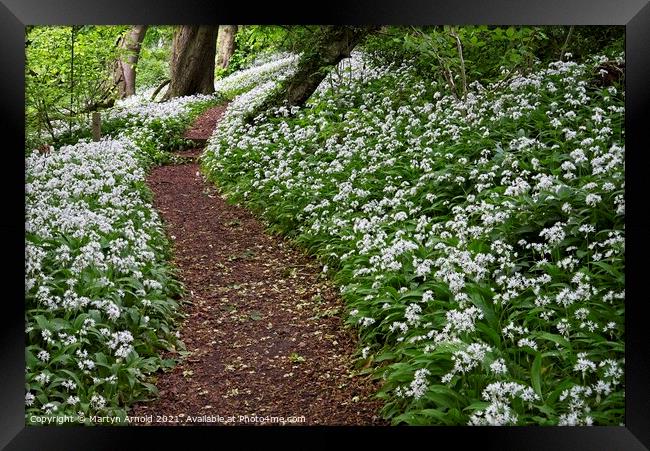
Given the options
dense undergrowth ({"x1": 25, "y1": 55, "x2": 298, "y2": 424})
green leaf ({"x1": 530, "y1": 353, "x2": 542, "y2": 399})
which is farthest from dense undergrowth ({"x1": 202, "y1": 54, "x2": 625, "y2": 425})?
dense undergrowth ({"x1": 25, "y1": 55, "x2": 298, "y2": 424})

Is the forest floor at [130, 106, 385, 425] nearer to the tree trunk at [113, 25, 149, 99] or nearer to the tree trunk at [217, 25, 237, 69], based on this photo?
the tree trunk at [113, 25, 149, 99]

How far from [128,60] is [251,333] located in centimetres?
255

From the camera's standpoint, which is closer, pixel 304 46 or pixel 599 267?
pixel 599 267

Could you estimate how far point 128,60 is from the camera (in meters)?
4.73

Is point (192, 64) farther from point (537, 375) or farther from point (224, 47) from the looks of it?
point (537, 375)

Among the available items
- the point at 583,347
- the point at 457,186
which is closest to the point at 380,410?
the point at 583,347

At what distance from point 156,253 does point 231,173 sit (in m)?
2.04

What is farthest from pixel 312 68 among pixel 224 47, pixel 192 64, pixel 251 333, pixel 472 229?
pixel 251 333

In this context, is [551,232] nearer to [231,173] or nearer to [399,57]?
[399,57]

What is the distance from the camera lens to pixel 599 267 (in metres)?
3.30

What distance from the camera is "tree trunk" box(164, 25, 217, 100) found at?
4746 mm

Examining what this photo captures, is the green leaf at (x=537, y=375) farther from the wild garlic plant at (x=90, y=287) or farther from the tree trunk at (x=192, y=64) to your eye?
the tree trunk at (x=192, y=64)

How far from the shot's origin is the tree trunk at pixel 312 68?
7051 mm
